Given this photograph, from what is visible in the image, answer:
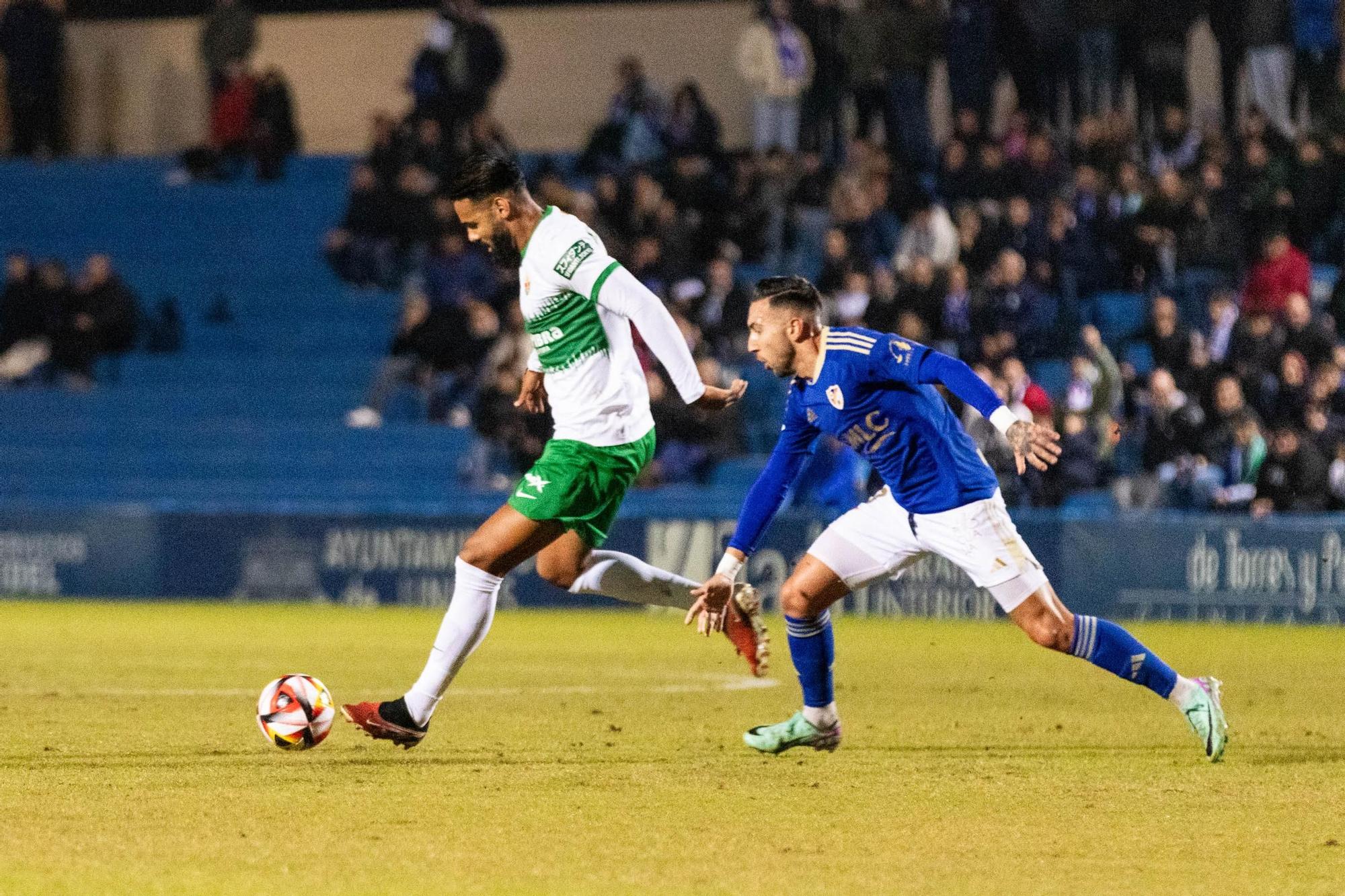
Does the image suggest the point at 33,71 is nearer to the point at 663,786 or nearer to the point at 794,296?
the point at 794,296

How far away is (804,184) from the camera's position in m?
23.9

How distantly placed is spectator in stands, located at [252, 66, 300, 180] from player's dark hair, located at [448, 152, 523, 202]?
64.3 feet

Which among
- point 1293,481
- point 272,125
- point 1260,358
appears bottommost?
point 1293,481

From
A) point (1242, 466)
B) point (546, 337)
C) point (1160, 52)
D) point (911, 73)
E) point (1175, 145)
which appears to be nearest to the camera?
point (546, 337)

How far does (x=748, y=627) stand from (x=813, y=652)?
31 centimetres

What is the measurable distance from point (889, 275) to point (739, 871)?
51.3 ft

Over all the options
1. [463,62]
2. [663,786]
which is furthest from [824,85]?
[663,786]

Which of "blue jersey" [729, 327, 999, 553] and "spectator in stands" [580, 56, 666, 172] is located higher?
"spectator in stands" [580, 56, 666, 172]

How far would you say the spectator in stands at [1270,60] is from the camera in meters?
22.4

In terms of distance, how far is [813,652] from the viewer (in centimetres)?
863

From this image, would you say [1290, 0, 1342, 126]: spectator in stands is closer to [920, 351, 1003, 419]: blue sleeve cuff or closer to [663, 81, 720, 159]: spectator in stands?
[663, 81, 720, 159]: spectator in stands

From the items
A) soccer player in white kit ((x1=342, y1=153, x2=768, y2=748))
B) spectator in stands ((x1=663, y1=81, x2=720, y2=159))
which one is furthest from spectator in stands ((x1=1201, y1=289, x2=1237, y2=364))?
soccer player in white kit ((x1=342, y1=153, x2=768, y2=748))

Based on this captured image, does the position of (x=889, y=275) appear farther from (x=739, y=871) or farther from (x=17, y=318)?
(x=739, y=871)

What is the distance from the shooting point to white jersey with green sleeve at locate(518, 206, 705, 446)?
8.26m
